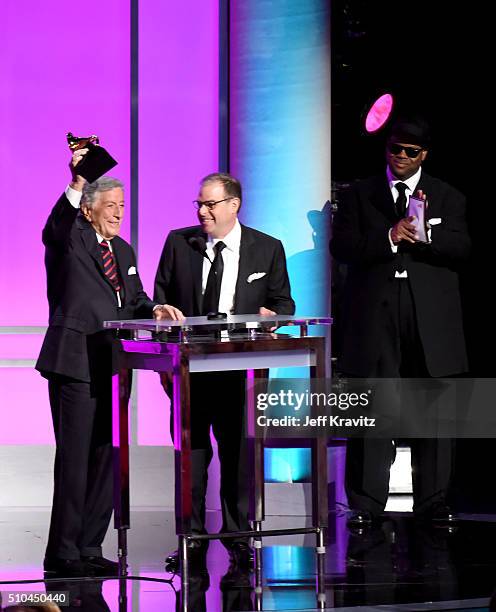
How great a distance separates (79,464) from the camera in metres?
5.21

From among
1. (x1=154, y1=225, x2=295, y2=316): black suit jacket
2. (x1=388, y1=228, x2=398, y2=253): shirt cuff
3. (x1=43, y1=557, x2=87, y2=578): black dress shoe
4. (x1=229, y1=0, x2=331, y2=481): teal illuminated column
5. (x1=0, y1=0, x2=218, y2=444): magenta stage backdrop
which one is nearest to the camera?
(x1=43, y1=557, x2=87, y2=578): black dress shoe

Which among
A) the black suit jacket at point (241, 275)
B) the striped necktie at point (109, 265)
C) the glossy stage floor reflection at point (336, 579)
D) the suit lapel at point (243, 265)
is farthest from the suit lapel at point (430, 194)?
the striped necktie at point (109, 265)

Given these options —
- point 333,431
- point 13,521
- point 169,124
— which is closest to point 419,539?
point 333,431

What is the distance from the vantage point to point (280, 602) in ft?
15.4

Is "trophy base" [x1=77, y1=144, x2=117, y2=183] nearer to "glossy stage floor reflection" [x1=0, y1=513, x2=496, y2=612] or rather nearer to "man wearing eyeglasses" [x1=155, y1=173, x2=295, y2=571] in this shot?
"man wearing eyeglasses" [x1=155, y1=173, x2=295, y2=571]

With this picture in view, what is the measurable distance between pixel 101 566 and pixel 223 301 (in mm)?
1169

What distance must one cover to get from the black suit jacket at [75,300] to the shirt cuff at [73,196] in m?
0.02

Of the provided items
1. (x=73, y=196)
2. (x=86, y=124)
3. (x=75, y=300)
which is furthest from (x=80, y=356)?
(x=86, y=124)

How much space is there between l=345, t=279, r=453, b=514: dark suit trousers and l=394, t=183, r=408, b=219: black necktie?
31cm

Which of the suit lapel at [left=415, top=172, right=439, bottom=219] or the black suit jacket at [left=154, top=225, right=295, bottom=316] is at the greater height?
the suit lapel at [left=415, top=172, right=439, bottom=219]

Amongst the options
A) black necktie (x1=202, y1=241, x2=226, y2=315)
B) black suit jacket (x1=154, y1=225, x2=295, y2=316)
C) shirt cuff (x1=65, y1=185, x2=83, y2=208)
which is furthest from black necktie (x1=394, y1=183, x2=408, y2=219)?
shirt cuff (x1=65, y1=185, x2=83, y2=208)

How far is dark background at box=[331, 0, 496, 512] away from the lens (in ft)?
22.1

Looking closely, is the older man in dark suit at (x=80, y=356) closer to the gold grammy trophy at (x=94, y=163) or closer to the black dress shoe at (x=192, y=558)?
the gold grammy trophy at (x=94, y=163)

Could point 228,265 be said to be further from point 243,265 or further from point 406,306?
point 406,306
